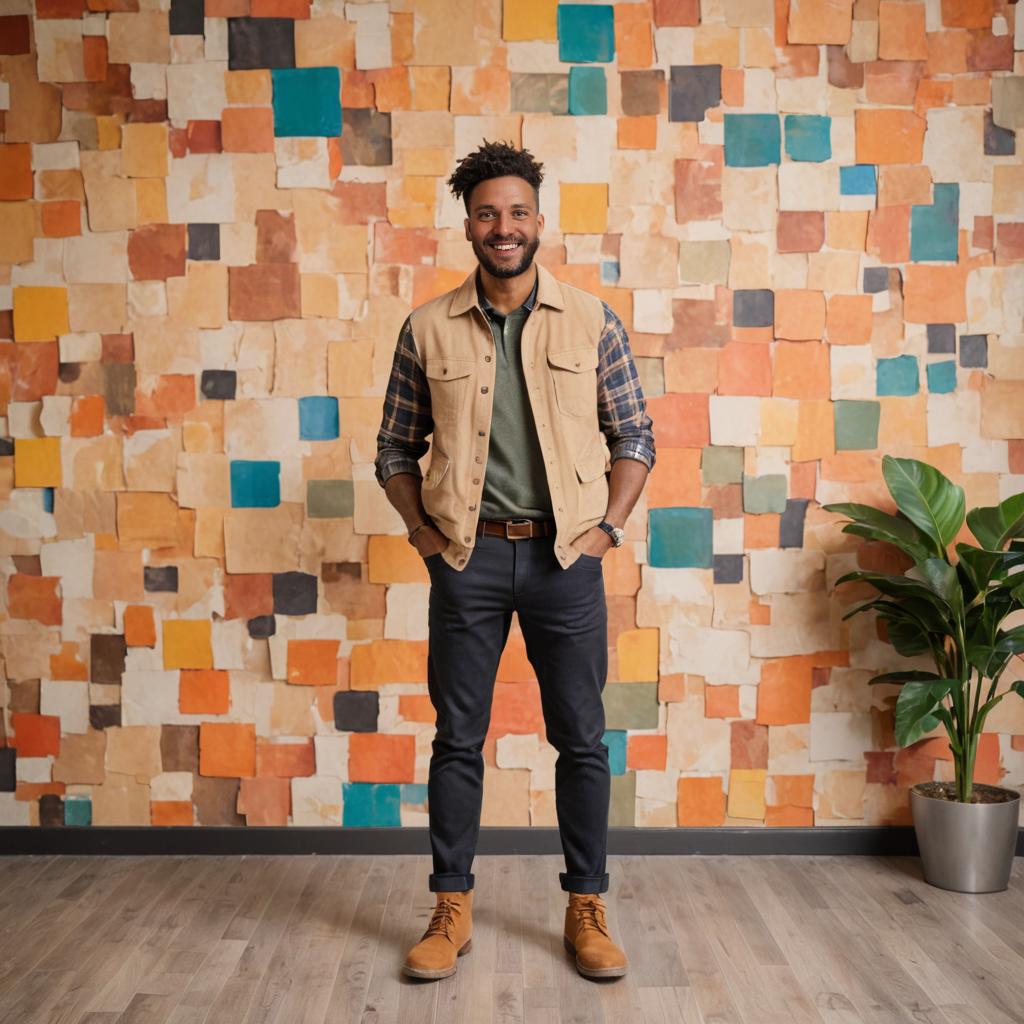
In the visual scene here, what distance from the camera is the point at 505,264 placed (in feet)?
6.78

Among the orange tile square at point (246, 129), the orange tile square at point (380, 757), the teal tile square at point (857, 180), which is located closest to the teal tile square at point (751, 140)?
the teal tile square at point (857, 180)

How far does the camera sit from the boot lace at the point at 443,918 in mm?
2131

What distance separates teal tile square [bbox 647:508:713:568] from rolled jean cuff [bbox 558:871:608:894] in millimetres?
881

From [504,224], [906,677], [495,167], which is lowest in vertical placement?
[906,677]

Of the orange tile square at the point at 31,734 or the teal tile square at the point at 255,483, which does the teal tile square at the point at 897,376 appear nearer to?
the teal tile square at the point at 255,483

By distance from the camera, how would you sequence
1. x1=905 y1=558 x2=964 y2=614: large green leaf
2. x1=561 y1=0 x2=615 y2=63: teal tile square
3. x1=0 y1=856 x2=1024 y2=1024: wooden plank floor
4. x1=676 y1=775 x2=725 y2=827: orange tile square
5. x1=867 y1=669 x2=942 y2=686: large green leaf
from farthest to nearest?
1. x1=676 y1=775 x2=725 y2=827: orange tile square
2. x1=561 y1=0 x2=615 y2=63: teal tile square
3. x1=867 y1=669 x2=942 y2=686: large green leaf
4. x1=905 y1=558 x2=964 y2=614: large green leaf
5. x1=0 y1=856 x2=1024 y2=1024: wooden plank floor

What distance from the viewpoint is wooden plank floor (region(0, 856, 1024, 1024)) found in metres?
1.95

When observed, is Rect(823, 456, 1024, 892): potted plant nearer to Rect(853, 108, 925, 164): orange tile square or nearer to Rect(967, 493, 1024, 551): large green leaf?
Rect(967, 493, 1024, 551): large green leaf

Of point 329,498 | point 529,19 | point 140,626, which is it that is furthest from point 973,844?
point 529,19

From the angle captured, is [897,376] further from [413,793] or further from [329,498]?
[413,793]

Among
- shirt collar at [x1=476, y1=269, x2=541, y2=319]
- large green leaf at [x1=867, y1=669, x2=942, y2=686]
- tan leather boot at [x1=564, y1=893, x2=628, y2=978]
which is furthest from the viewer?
large green leaf at [x1=867, y1=669, x2=942, y2=686]

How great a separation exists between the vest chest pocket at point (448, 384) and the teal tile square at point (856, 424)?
45.2 inches

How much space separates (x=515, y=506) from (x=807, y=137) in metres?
1.38

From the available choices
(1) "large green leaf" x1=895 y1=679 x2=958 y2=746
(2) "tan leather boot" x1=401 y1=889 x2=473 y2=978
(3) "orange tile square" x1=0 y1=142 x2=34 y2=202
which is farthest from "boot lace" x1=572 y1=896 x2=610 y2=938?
(3) "orange tile square" x1=0 y1=142 x2=34 y2=202
